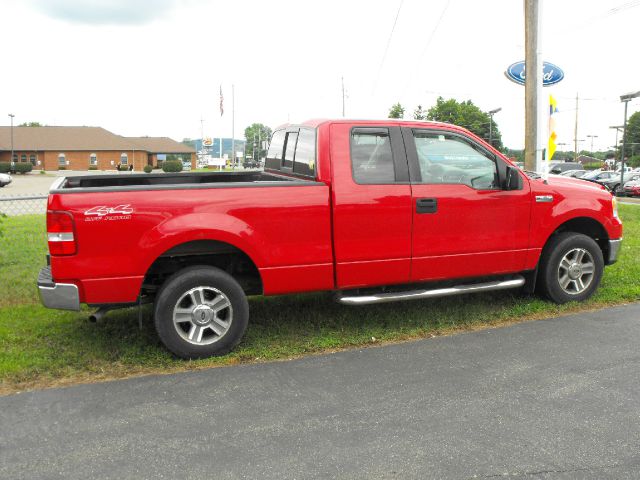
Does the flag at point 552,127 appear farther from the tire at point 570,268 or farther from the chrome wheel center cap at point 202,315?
the chrome wheel center cap at point 202,315

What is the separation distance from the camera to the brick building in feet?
272

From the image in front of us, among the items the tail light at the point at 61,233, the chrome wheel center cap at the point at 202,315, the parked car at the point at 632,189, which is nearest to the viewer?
the tail light at the point at 61,233

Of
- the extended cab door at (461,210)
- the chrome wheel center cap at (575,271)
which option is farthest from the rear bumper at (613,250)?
the extended cab door at (461,210)

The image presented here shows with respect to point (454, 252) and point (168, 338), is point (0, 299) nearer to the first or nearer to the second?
point (168, 338)

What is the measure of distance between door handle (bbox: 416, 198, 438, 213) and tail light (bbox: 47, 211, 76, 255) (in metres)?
2.90

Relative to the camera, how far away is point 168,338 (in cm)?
474

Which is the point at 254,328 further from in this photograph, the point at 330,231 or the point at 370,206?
the point at 370,206

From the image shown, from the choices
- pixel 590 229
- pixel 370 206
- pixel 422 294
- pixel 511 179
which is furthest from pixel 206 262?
pixel 590 229

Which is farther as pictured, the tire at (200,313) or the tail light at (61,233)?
the tire at (200,313)

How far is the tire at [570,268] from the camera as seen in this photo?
618 centimetres

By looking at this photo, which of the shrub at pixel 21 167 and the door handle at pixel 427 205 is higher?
the shrub at pixel 21 167

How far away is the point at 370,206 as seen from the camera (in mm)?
5215

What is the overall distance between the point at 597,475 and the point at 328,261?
8.93 feet

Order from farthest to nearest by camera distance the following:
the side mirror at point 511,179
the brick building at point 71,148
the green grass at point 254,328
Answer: the brick building at point 71,148, the side mirror at point 511,179, the green grass at point 254,328
